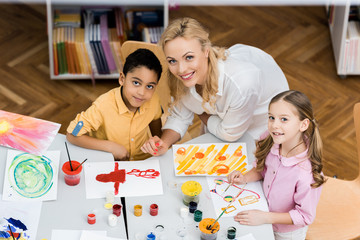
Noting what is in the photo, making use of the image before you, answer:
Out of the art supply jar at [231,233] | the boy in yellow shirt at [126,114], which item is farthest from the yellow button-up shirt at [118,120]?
the art supply jar at [231,233]

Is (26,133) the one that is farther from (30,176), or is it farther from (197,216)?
(197,216)

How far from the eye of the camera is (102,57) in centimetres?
395

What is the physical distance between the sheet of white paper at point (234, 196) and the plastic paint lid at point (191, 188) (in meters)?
0.06

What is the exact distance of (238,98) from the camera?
2623mm

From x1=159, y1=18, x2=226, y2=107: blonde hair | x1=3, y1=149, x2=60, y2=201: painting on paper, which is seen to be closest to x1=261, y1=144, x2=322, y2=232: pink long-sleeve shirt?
x1=159, y1=18, x2=226, y2=107: blonde hair

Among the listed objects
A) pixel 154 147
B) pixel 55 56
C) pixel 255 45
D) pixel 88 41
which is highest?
pixel 154 147

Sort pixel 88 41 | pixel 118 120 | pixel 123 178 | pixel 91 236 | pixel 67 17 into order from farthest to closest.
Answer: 1. pixel 67 17
2. pixel 88 41
3. pixel 118 120
4. pixel 123 178
5. pixel 91 236

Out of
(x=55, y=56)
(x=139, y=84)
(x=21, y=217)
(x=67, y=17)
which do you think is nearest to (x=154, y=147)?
(x=139, y=84)

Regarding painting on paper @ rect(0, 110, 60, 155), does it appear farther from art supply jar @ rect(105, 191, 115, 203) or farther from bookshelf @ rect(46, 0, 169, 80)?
bookshelf @ rect(46, 0, 169, 80)

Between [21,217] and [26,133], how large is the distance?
44 centimetres

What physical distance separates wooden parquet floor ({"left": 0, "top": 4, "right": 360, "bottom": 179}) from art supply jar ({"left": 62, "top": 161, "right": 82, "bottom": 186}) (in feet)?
4.12

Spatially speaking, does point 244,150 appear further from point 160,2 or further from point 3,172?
point 160,2

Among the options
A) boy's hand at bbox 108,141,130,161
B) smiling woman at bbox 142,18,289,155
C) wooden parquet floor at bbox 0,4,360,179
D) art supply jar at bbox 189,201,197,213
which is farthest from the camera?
wooden parquet floor at bbox 0,4,360,179

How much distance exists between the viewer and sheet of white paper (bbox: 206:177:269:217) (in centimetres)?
241
